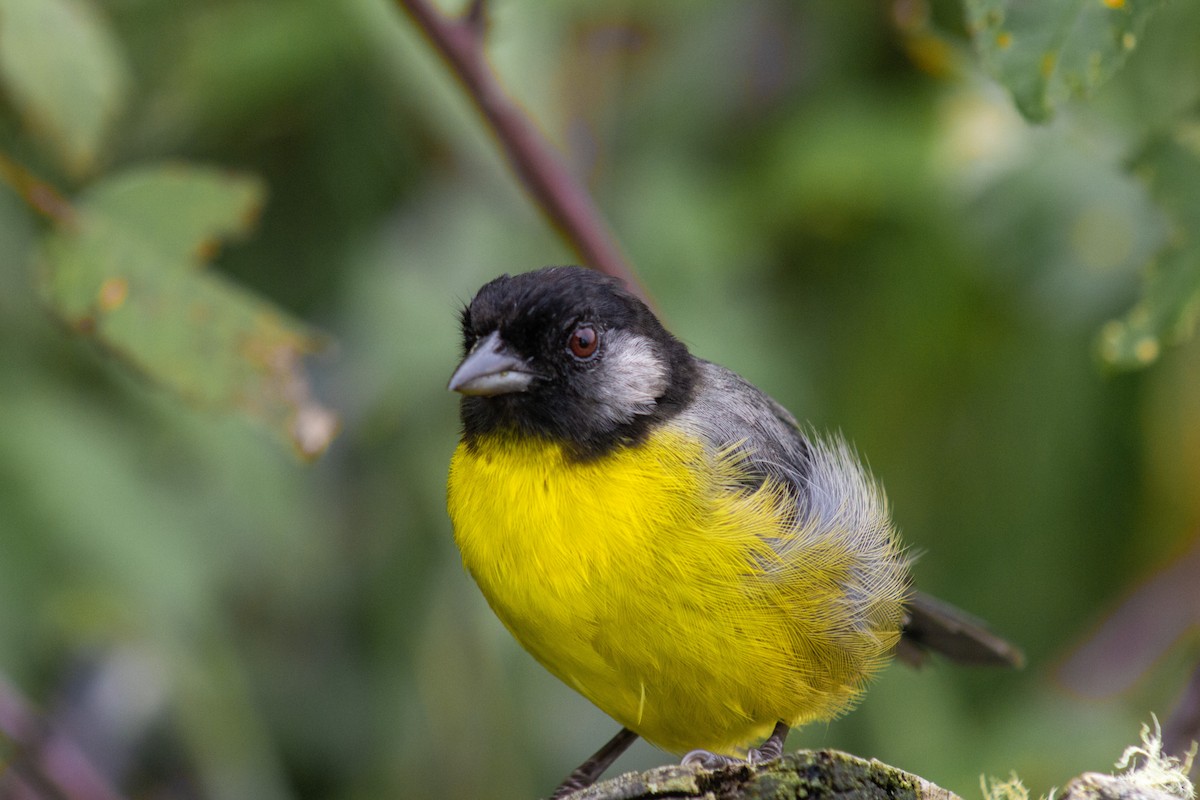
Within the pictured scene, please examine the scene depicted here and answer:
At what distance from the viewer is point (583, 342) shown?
3.31 metres

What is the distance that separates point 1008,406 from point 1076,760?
165cm

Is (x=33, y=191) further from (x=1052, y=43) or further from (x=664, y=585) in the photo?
(x=1052, y=43)

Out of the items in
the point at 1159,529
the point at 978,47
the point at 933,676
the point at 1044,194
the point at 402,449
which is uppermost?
the point at 978,47

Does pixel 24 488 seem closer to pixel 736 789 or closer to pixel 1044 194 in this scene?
pixel 736 789

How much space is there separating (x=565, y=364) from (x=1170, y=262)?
4.51ft

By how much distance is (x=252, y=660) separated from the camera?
17.7ft

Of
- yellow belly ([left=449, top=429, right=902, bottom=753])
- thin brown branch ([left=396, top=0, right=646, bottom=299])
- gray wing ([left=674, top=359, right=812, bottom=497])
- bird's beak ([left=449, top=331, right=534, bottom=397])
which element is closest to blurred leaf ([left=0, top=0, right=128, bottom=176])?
thin brown branch ([left=396, top=0, right=646, bottom=299])

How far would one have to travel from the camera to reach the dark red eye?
3.30m

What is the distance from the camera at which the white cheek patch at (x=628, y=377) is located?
3270 millimetres

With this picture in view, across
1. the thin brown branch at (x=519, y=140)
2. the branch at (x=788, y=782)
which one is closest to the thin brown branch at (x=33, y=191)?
the thin brown branch at (x=519, y=140)

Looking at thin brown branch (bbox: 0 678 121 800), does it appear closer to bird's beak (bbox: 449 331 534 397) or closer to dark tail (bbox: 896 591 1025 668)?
bird's beak (bbox: 449 331 534 397)

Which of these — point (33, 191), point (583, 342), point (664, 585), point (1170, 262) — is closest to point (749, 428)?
point (583, 342)

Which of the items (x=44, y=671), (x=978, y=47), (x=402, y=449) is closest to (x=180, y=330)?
(x=978, y=47)

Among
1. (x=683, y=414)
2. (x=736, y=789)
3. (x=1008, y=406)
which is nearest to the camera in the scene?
(x=736, y=789)
